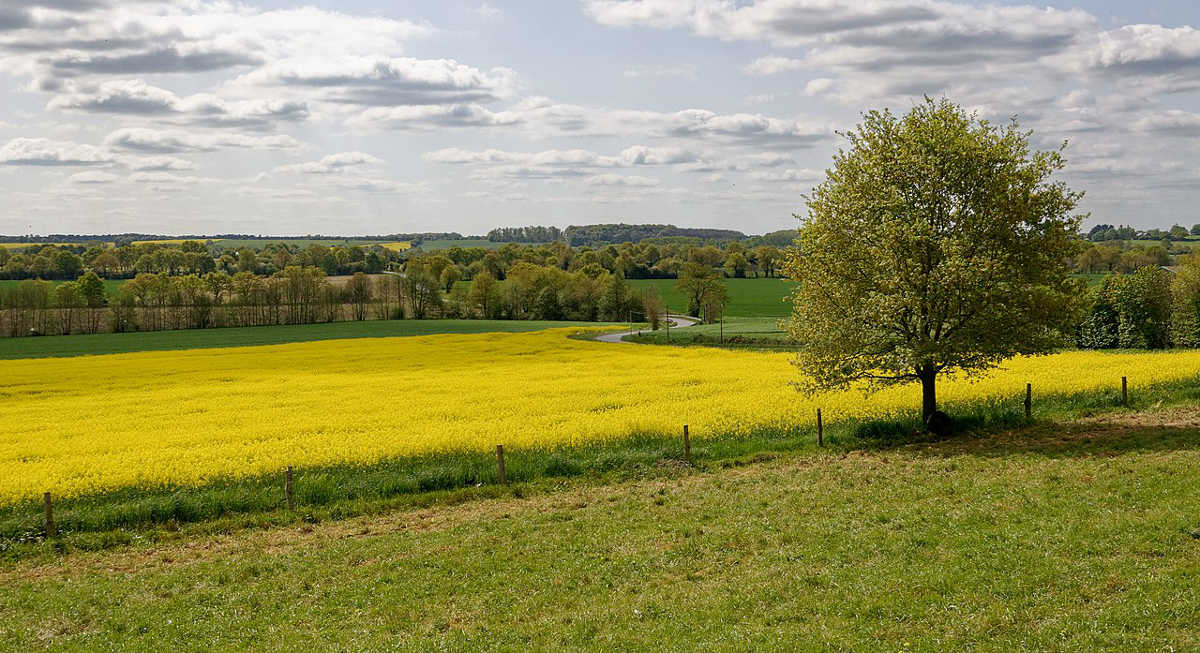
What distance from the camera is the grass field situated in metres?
10.8

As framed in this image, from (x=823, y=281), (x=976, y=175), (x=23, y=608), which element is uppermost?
(x=976, y=175)

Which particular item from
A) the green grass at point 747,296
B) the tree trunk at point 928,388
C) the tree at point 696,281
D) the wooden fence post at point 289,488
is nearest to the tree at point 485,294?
the green grass at point 747,296

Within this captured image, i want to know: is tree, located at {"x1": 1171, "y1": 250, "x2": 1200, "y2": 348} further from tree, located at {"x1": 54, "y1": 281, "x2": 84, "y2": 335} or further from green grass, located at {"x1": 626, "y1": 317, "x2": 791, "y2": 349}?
tree, located at {"x1": 54, "y1": 281, "x2": 84, "y2": 335}

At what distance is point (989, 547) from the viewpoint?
13430mm

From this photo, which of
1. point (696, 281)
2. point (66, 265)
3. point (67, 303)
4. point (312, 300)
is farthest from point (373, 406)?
point (66, 265)

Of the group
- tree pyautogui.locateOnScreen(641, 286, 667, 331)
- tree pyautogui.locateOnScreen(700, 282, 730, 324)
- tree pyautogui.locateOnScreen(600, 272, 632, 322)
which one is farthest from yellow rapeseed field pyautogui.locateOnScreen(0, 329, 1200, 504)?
tree pyautogui.locateOnScreen(600, 272, 632, 322)

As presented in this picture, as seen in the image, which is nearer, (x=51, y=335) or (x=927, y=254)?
(x=927, y=254)

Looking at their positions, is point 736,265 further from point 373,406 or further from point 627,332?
point 373,406

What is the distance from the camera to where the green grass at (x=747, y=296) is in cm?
12694

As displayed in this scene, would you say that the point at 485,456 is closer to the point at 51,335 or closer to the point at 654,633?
the point at 654,633

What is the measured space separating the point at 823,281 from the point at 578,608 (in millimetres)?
16730

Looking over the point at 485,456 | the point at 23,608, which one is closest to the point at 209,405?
the point at 485,456

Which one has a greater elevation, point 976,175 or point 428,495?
point 976,175

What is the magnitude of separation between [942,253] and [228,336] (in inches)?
3502
